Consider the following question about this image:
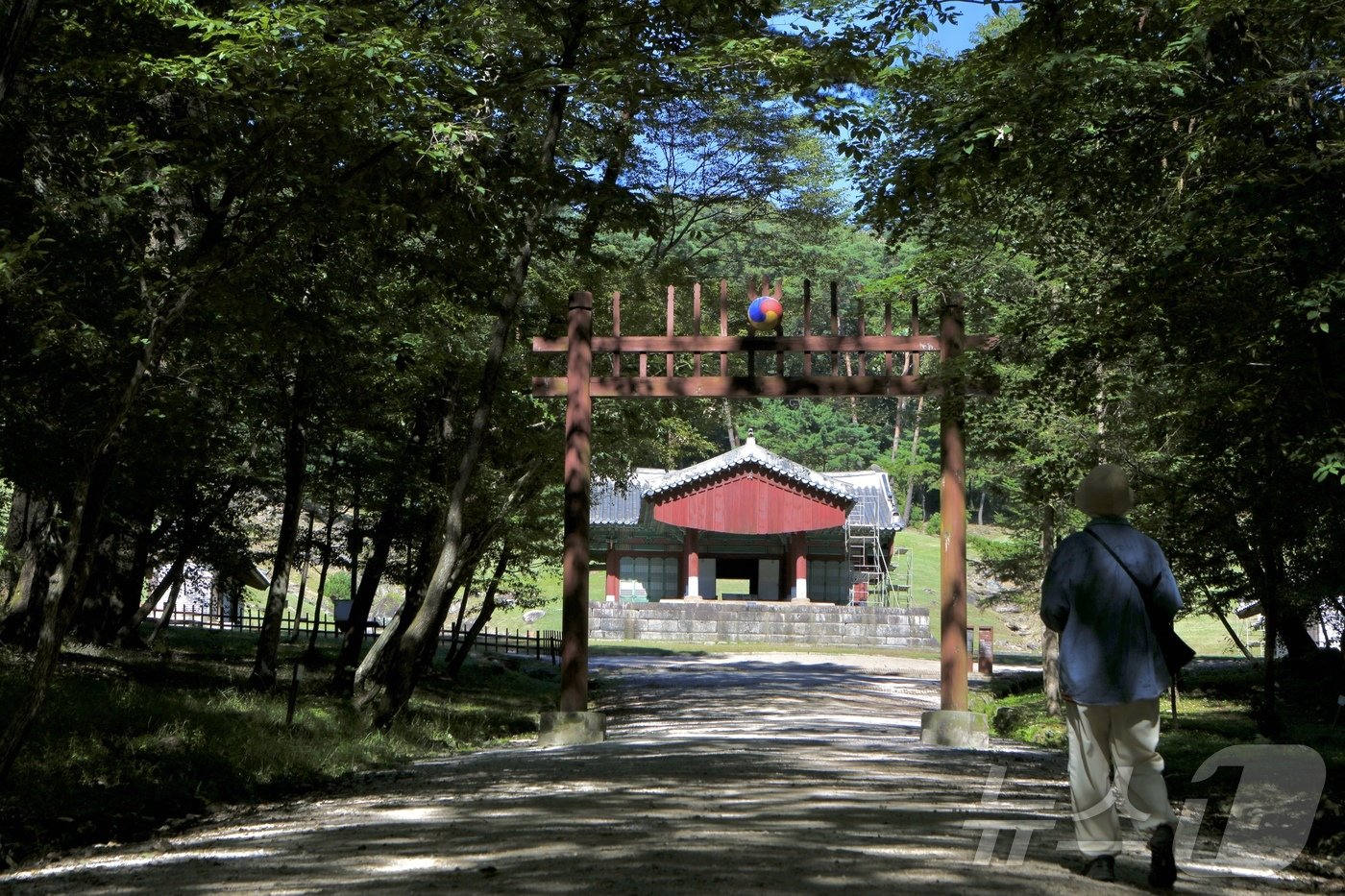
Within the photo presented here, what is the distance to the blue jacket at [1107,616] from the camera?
16.2ft

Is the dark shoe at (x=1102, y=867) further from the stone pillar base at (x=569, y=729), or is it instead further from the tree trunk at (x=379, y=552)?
the tree trunk at (x=379, y=552)

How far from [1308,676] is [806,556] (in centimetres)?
2061

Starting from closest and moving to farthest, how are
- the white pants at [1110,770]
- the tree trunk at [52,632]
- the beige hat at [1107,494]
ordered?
the white pants at [1110,770] → the beige hat at [1107,494] → the tree trunk at [52,632]

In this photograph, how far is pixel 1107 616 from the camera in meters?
5.00

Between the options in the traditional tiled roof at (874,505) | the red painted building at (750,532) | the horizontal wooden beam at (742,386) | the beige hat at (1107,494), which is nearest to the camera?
the beige hat at (1107,494)

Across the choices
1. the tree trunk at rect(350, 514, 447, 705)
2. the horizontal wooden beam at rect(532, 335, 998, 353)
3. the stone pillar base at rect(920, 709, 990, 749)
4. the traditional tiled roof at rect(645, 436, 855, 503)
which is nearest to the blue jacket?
the stone pillar base at rect(920, 709, 990, 749)

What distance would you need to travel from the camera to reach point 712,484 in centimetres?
4125

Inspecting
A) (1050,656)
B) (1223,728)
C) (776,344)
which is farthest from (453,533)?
(1223,728)

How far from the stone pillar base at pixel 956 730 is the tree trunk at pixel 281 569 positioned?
7.91 meters

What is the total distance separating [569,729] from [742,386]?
12.4 feet

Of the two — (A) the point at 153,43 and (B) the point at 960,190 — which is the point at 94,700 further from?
(B) the point at 960,190

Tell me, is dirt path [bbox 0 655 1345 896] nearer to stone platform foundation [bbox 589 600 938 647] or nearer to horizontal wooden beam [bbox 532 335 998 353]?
horizontal wooden beam [bbox 532 335 998 353]

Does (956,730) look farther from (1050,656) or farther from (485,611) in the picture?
(485,611)

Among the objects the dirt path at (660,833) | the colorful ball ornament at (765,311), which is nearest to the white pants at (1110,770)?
the dirt path at (660,833)
